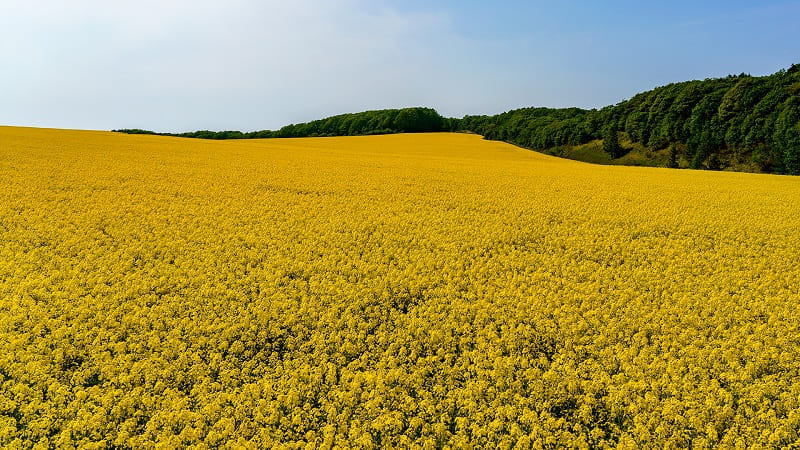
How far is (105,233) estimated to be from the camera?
1305 centimetres

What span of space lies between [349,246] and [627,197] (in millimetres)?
15643

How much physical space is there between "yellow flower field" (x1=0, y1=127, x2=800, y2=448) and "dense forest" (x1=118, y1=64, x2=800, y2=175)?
41693 mm

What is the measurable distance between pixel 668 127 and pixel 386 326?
216ft

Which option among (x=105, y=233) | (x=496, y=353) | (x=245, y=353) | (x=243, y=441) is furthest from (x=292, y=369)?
(x=105, y=233)

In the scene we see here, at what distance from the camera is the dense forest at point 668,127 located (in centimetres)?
4866

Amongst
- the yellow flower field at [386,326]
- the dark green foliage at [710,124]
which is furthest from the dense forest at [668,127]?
the yellow flower field at [386,326]

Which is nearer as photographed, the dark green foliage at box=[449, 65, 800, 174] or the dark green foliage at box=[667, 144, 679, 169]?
the dark green foliage at box=[449, 65, 800, 174]

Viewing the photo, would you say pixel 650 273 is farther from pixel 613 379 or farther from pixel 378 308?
pixel 378 308

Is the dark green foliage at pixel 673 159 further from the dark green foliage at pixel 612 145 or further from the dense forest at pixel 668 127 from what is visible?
the dark green foliage at pixel 612 145

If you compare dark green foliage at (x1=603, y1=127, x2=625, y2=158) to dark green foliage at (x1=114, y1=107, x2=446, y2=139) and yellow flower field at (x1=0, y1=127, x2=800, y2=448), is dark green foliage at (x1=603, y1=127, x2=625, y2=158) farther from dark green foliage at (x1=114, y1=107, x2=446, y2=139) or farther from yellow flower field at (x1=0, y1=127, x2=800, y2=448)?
yellow flower field at (x1=0, y1=127, x2=800, y2=448)

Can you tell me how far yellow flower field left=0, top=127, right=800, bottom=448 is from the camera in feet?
20.4

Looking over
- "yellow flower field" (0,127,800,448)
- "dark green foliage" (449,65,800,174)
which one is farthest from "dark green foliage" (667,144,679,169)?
"yellow flower field" (0,127,800,448)

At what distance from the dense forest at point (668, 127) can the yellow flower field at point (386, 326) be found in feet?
137

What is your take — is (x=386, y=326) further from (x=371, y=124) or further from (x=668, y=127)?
(x=371, y=124)
